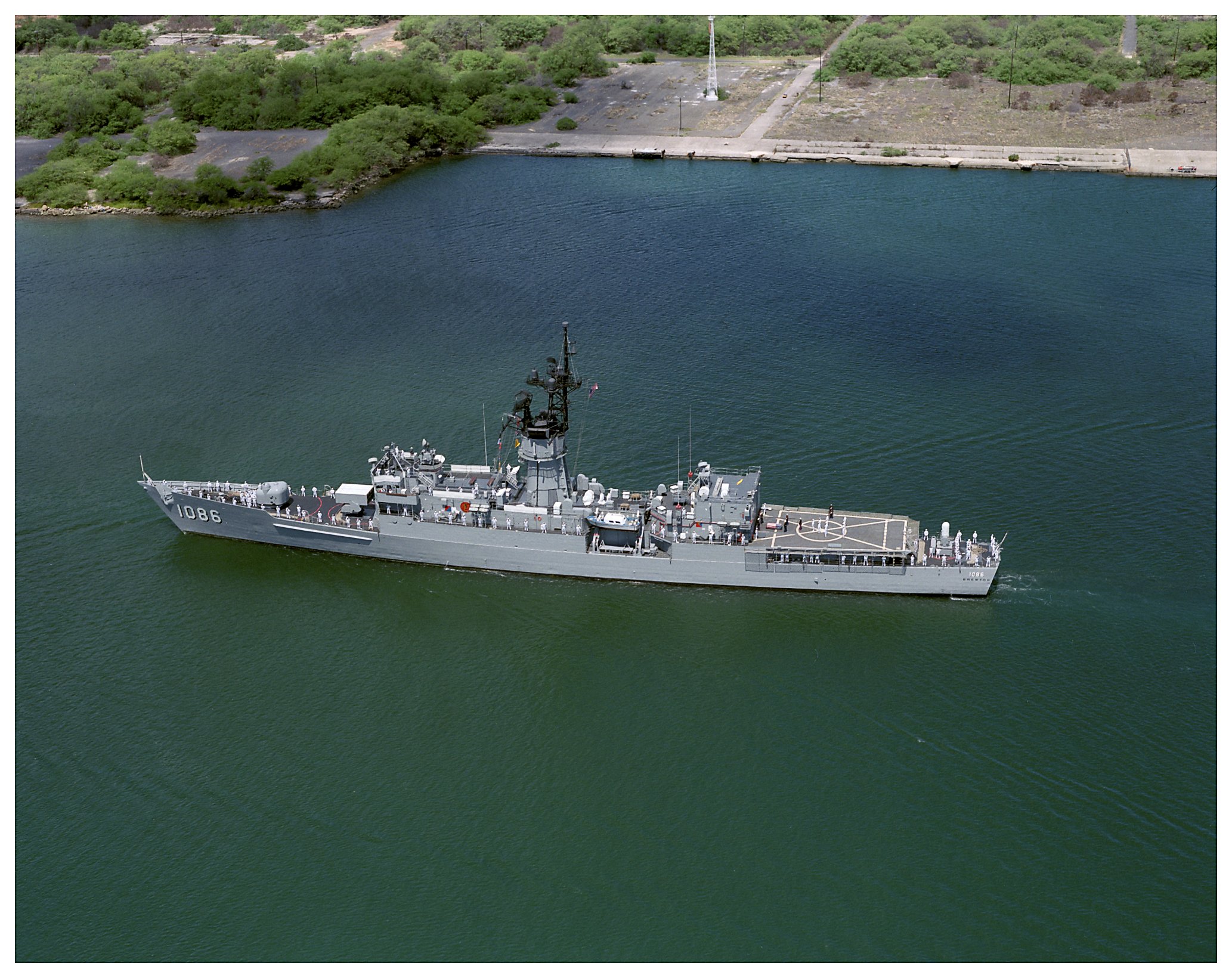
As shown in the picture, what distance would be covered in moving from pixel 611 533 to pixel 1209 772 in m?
26.0

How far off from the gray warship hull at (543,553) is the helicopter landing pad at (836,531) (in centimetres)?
46

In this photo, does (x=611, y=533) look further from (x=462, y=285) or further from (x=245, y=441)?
(x=462, y=285)

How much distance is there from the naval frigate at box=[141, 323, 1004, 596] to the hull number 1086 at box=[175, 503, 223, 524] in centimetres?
8

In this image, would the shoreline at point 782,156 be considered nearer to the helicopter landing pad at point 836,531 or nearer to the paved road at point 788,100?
the paved road at point 788,100

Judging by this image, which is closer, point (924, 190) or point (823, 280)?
point (823, 280)

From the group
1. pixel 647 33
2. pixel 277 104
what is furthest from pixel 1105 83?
pixel 277 104

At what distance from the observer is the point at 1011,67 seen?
136500mm

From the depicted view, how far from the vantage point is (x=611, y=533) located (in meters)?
58.0

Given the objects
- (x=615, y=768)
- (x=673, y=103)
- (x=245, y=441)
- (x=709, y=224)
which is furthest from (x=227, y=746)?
(x=673, y=103)

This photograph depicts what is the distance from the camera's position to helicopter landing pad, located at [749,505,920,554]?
5600 centimetres

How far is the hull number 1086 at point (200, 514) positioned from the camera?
202 feet

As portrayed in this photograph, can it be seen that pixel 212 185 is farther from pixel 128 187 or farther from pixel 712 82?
pixel 712 82

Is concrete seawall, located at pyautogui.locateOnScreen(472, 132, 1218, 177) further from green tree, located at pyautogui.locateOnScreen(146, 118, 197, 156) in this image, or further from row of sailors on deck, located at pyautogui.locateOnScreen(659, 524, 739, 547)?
row of sailors on deck, located at pyautogui.locateOnScreen(659, 524, 739, 547)

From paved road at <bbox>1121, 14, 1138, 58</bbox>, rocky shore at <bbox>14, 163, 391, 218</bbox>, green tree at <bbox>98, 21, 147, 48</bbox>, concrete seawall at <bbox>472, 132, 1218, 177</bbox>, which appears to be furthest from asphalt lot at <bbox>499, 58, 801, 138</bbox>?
green tree at <bbox>98, 21, 147, 48</bbox>
